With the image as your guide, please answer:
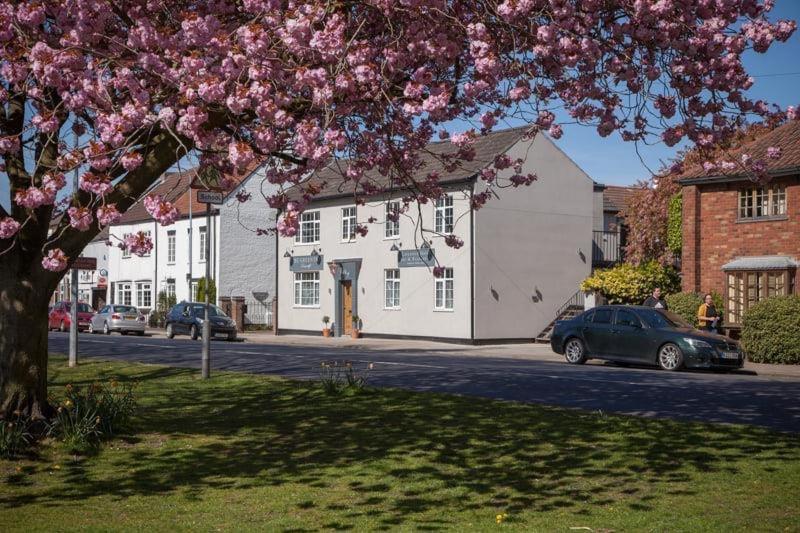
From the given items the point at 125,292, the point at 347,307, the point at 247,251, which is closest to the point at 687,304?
the point at 347,307

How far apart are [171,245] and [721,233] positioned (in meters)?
35.5

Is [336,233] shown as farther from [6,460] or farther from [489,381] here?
[6,460]

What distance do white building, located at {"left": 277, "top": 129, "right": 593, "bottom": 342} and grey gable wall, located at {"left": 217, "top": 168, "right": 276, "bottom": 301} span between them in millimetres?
9594

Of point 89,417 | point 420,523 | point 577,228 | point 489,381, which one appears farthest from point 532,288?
point 420,523

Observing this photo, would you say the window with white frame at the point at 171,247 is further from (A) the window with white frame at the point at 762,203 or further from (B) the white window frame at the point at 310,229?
(A) the window with white frame at the point at 762,203

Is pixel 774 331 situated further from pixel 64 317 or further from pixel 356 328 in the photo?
pixel 64 317

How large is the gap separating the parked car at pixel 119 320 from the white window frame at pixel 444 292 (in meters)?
16.6

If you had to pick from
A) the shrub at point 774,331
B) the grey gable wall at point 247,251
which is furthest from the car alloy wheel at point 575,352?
the grey gable wall at point 247,251

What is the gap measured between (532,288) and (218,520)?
32498mm

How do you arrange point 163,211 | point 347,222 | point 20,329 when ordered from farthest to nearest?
point 347,222
point 20,329
point 163,211

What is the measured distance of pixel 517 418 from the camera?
41.0 ft

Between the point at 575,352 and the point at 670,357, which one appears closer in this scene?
the point at 670,357

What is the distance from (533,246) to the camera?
39.5 meters

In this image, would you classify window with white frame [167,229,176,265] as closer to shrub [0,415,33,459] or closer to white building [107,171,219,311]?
white building [107,171,219,311]
